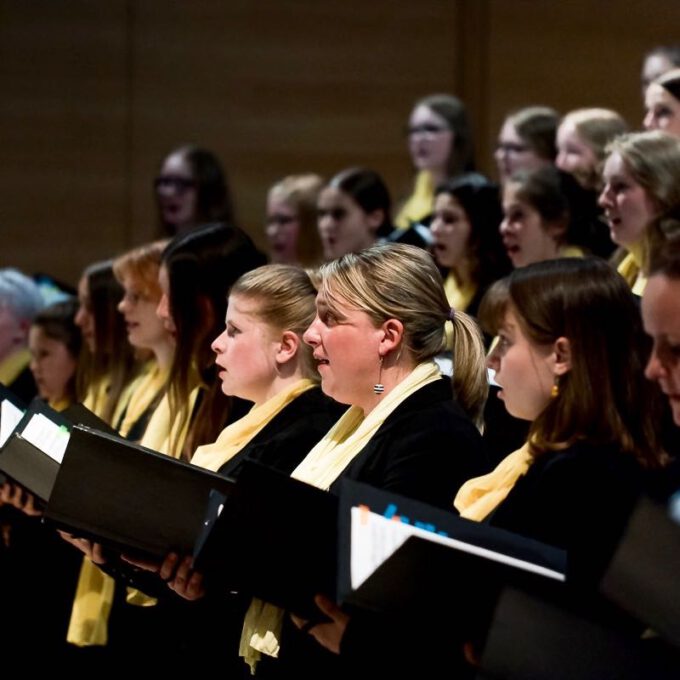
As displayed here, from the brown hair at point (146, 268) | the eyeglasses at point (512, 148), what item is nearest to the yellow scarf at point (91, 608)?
the brown hair at point (146, 268)

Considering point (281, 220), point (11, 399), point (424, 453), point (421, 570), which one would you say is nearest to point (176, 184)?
point (281, 220)

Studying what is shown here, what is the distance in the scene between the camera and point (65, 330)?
15.5ft

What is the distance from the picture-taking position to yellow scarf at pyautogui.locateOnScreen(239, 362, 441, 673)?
263 centimetres

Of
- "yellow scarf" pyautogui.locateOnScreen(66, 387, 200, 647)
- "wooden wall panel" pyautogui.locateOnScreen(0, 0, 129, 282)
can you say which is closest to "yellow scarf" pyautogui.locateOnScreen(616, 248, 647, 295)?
"yellow scarf" pyautogui.locateOnScreen(66, 387, 200, 647)

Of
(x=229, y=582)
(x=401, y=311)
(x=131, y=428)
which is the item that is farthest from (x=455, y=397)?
(x=131, y=428)

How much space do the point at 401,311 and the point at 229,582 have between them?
1.91 feet

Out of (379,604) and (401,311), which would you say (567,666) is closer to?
(379,604)

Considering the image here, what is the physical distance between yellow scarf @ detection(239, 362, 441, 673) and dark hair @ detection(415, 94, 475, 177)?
2654 mm

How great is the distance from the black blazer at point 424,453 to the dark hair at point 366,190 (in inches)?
98.5

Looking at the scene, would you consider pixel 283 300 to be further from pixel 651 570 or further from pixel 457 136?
pixel 457 136

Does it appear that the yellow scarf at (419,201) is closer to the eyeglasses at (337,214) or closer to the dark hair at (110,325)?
the eyeglasses at (337,214)

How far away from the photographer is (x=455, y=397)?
2797 mm

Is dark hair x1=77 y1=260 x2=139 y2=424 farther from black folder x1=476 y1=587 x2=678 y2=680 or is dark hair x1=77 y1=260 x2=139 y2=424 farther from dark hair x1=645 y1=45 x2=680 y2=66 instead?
black folder x1=476 y1=587 x2=678 y2=680

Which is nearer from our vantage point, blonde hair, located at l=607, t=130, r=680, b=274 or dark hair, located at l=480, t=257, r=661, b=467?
dark hair, located at l=480, t=257, r=661, b=467
